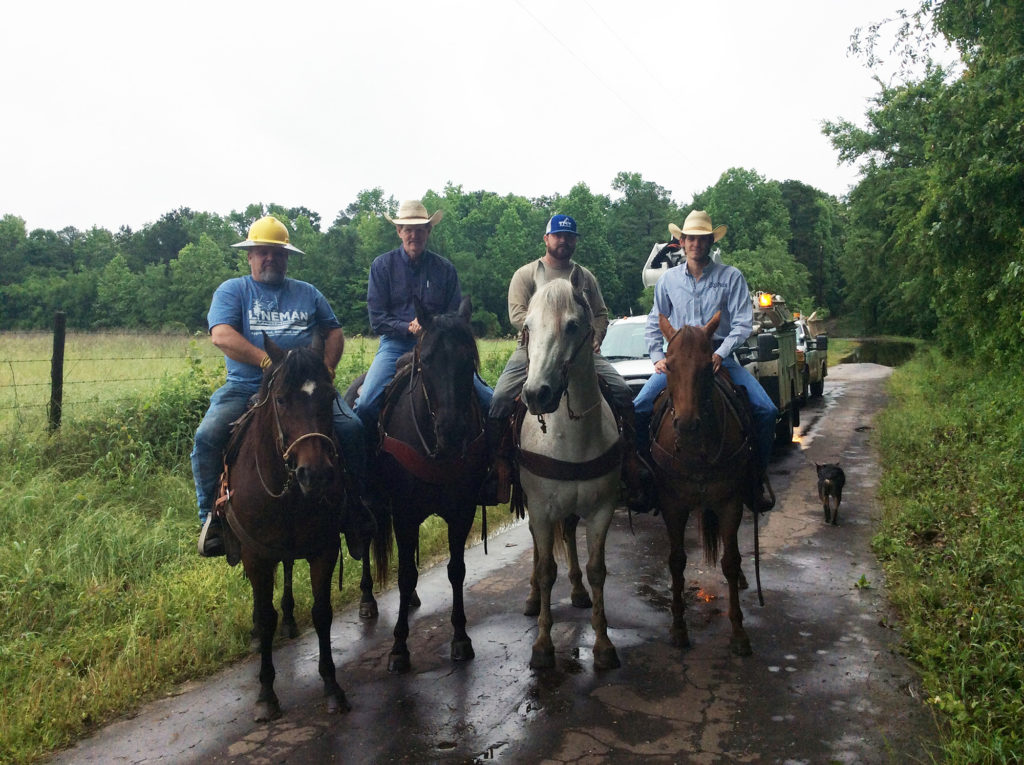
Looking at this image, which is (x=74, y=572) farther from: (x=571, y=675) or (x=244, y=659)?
(x=571, y=675)

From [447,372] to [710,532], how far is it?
2.58 meters

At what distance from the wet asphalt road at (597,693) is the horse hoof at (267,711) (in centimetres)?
6

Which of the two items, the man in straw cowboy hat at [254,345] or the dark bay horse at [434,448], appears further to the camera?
the man in straw cowboy hat at [254,345]

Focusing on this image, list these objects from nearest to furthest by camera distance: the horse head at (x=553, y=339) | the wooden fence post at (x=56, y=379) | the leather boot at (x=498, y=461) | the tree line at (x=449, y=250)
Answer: the horse head at (x=553, y=339), the leather boot at (x=498, y=461), the wooden fence post at (x=56, y=379), the tree line at (x=449, y=250)

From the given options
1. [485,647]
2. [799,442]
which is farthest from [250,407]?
[799,442]

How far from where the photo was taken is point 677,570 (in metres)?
5.12

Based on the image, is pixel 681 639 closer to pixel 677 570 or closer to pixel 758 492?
pixel 677 570

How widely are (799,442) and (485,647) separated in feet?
33.1

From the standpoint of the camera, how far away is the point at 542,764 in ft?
11.5

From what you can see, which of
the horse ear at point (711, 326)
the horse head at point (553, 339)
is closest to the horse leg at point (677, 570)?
the horse ear at point (711, 326)

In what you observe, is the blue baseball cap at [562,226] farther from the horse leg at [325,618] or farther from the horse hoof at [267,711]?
the horse hoof at [267,711]

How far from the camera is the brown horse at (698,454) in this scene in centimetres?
457

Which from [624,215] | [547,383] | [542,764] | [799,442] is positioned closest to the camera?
[542,764]

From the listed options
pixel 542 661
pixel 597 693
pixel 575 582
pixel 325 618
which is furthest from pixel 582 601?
pixel 325 618
